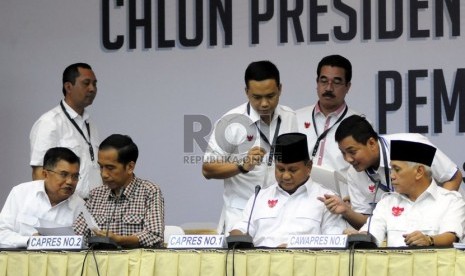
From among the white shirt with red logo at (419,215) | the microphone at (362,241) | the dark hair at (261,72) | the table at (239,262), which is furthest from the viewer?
the dark hair at (261,72)

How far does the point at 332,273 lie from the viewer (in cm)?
595

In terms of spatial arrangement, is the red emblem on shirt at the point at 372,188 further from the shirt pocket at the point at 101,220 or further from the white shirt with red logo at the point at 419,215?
the shirt pocket at the point at 101,220

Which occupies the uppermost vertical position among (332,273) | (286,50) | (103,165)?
(286,50)

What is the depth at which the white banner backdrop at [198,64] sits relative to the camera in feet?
29.3

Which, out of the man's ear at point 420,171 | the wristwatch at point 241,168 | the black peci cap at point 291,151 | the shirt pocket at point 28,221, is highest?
the black peci cap at point 291,151

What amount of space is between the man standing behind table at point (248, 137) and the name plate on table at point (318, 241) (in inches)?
56.5

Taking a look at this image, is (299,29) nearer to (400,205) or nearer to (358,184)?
(358,184)

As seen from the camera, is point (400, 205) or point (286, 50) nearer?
point (400, 205)

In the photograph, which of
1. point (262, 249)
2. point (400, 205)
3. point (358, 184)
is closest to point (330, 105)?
point (358, 184)

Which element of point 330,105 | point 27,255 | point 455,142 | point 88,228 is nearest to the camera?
point 27,255

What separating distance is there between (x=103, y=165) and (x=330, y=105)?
1.62 m

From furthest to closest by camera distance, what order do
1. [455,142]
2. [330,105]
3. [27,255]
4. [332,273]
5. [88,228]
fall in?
A: [455,142]
[330,105]
[88,228]
[27,255]
[332,273]

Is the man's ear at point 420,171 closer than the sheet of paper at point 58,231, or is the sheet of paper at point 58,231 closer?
the man's ear at point 420,171

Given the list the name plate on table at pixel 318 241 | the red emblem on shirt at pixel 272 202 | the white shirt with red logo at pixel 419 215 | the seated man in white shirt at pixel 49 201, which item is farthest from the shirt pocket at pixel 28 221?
the white shirt with red logo at pixel 419 215
